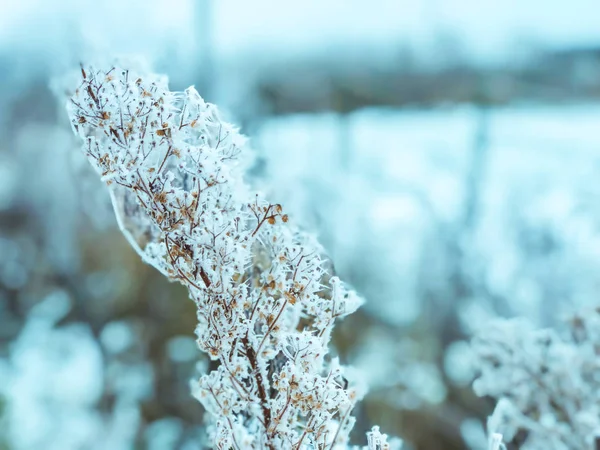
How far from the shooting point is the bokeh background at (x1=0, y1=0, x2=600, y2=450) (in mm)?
926

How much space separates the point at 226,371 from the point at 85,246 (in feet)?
2.95

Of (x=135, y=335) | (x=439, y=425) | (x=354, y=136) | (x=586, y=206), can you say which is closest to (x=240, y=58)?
(x=354, y=136)

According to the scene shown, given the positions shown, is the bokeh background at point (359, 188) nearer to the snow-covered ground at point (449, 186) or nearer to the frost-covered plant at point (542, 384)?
the snow-covered ground at point (449, 186)

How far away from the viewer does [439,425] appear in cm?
100

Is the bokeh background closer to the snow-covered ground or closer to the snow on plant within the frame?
the snow-covered ground

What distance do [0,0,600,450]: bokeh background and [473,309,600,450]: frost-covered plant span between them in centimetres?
40

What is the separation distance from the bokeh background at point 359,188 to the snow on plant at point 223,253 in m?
0.57

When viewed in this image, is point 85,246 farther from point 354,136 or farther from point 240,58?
point 354,136

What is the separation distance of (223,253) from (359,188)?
905mm

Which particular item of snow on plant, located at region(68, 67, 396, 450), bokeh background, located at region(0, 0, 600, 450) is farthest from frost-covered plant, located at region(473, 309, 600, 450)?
bokeh background, located at region(0, 0, 600, 450)

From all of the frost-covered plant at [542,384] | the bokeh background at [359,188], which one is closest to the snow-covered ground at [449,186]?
the bokeh background at [359,188]

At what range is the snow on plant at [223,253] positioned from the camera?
0.27 metres

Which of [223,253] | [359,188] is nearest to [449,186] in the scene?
[359,188]

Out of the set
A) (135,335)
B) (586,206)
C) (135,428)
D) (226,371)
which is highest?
(586,206)
